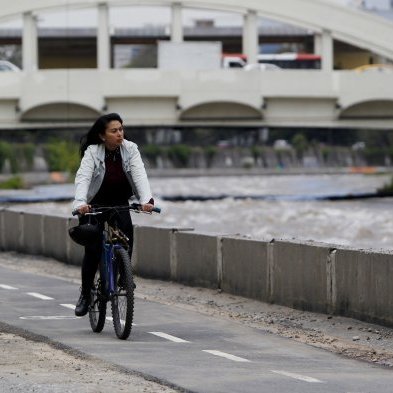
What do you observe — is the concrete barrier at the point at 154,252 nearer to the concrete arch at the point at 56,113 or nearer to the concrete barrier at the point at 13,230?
the concrete barrier at the point at 13,230

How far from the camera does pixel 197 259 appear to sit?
19156 mm

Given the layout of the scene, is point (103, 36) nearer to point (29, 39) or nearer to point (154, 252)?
point (29, 39)

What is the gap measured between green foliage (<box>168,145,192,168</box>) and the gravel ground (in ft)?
479

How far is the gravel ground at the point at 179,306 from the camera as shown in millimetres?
10023

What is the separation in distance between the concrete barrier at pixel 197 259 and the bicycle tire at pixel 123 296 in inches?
223

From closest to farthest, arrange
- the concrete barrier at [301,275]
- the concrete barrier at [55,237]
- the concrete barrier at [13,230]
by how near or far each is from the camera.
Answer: the concrete barrier at [301,275] < the concrete barrier at [55,237] < the concrete barrier at [13,230]

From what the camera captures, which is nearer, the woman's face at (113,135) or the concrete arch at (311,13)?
the woman's face at (113,135)

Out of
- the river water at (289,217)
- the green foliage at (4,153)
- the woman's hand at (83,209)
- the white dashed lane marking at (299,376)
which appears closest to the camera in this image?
the white dashed lane marking at (299,376)

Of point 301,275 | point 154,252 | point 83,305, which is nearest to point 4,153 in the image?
point 154,252

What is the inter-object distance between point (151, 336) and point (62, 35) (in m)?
78.9

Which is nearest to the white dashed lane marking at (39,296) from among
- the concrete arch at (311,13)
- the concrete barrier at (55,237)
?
the concrete barrier at (55,237)

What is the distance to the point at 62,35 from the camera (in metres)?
91.1

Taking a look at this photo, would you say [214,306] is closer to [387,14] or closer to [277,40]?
[277,40]

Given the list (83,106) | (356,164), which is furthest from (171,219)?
(356,164)
